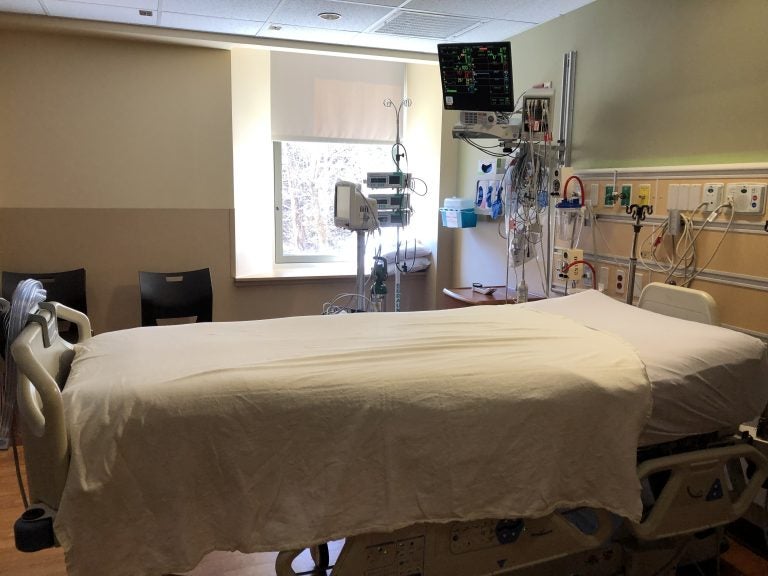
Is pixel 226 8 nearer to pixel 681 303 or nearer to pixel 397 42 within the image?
pixel 397 42

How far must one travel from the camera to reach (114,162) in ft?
12.2

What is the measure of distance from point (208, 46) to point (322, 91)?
958 millimetres

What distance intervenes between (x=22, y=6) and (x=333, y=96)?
208 cm

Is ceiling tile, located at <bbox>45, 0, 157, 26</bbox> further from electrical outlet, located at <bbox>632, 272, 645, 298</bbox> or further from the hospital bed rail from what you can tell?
electrical outlet, located at <bbox>632, 272, 645, 298</bbox>

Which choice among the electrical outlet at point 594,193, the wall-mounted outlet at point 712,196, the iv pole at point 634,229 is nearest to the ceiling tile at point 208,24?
the electrical outlet at point 594,193

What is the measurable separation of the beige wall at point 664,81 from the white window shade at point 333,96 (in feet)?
4.85

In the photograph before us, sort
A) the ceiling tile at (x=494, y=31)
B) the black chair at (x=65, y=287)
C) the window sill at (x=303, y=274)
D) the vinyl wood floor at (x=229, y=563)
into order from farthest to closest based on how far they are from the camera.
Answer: the window sill at (x=303, y=274) < the black chair at (x=65, y=287) < the ceiling tile at (x=494, y=31) < the vinyl wood floor at (x=229, y=563)

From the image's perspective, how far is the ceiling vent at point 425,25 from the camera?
10.5 ft

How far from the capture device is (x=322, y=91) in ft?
14.5

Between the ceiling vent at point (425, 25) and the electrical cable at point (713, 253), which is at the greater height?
the ceiling vent at point (425, 25)

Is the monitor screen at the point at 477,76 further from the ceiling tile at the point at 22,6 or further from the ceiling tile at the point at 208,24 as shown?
the ceiling tile at the point at 22,6

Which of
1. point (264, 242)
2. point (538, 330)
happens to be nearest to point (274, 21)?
point (264, 242)

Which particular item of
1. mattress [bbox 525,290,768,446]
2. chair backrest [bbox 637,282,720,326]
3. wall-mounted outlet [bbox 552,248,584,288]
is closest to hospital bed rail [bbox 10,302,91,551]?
mattress [bbox 525,290,768,446]

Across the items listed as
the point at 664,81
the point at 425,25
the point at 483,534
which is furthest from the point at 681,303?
the point at 425,25
